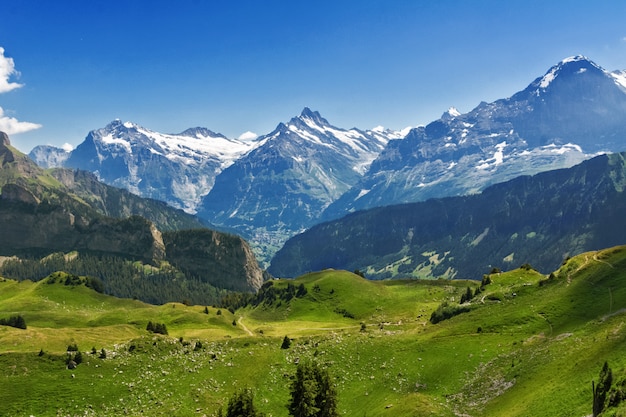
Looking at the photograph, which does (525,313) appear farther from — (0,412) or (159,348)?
(0,412)

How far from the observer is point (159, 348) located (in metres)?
98.8

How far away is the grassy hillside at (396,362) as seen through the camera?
234 ft

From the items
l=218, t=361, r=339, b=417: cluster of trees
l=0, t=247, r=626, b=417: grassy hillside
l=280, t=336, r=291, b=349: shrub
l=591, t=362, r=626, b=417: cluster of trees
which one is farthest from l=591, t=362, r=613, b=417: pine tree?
l=280, t=336, r=291, b=349: shrub

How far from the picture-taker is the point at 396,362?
93.4m

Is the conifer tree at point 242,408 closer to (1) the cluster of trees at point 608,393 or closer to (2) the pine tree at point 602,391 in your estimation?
(2) the pine tree at point 602,391

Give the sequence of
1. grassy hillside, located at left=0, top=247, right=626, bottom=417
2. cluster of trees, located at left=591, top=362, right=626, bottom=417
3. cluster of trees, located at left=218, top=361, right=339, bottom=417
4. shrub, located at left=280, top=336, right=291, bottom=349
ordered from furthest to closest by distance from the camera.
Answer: shrub, located at left=280, top=336, right=291, bottom=349 < grassy hillside, located at left=0, top=247, right=626, bottom=417 < cluster of trees, located at left=218, top=361, right=339, bottom=417 < cluster of trees, located at left=591, top=362, right=626, bottom=417

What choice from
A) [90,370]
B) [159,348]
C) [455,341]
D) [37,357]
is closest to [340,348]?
[455,341]

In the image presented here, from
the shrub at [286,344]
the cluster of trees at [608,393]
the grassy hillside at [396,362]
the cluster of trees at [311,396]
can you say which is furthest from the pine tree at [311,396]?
the shrub at [286,344]

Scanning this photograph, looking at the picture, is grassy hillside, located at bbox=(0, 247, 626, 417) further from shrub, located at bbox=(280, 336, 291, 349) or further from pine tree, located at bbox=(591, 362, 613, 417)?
pine tree, located at bbox=(591, 362, 613, 417)

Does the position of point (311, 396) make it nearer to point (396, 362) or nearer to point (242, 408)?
point (242, 408)

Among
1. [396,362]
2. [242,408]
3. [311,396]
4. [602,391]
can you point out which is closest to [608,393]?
[602,391]

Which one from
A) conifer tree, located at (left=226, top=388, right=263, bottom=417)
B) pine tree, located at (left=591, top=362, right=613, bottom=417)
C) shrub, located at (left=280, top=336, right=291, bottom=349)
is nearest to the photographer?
pine tree, located at (left=591, top=362, right=613, bottom=417)

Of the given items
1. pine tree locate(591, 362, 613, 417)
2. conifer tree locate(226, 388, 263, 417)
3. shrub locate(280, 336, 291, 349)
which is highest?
pine tree locate(591, 362, 613, 417)

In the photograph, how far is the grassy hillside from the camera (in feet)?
234
